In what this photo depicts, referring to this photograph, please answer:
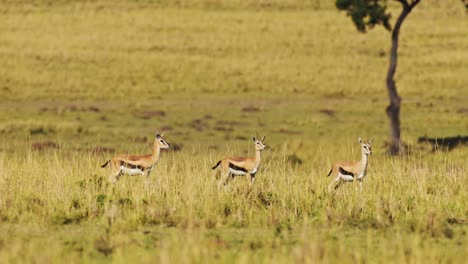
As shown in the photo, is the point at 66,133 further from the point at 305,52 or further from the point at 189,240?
the point at 305,52

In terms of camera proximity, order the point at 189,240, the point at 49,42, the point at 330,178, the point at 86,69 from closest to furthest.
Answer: the point at 189,240 < the point at 330,178 < the point at 86,69 < the point at 49,42

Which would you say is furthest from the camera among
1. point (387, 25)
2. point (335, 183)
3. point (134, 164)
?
point (387, 25)

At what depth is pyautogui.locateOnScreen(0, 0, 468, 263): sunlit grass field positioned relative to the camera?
10023 mm

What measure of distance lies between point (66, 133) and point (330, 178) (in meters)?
18.5

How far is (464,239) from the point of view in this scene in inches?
401

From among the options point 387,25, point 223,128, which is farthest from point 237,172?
point 223,128

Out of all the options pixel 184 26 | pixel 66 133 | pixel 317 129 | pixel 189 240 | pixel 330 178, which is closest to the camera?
pixel 189 240

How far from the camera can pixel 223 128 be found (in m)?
33.8

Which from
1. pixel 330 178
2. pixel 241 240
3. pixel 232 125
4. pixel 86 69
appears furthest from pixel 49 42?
pixel 241 240

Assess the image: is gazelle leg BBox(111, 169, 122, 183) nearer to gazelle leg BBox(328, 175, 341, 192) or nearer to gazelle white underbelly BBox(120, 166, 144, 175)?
gazelle white underbelly BBox(120, 166, 144, 175)

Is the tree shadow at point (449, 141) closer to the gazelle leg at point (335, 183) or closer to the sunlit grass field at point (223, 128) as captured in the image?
the sunlit grass field at point (223, 128)

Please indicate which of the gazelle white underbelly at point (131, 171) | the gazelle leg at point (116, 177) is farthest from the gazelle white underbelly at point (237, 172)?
the gazelle leg at point (116, 177)

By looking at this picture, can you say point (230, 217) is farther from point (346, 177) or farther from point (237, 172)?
point (346, 177)

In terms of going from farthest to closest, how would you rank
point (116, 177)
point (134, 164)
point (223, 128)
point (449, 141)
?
point (223, 128)
point (449, 141)
point (116, 177)
point (134, 164)
